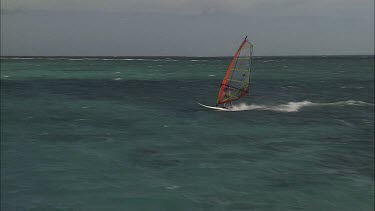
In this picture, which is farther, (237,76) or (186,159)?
(237,76)

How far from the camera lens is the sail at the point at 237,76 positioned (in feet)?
160

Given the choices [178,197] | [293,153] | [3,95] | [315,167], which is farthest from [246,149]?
[3,95]

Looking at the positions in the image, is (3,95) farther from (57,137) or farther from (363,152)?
(363,152)

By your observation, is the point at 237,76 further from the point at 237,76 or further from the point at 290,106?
the point at 290,106

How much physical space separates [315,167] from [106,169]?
47.1 feet

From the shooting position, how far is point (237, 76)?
50062mm

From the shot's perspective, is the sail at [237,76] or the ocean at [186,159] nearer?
the ocean at [186,159]

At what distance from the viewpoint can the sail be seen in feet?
160

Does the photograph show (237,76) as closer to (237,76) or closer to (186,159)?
(237,76)

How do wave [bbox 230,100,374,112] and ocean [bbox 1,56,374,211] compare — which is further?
wave [bbox 230,100,374,112]

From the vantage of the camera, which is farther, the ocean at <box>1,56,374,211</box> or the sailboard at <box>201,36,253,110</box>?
the sailboard at <box>201,36,253,110</box>

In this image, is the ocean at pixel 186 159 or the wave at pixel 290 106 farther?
the wave at pixel 290 106

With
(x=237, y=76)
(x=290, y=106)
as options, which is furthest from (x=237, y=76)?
(x=290, y=106)

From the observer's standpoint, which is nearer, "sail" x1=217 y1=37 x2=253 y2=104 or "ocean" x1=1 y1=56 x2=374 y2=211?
"ocean" x1=1 y1=56 x2=374 y2=211
